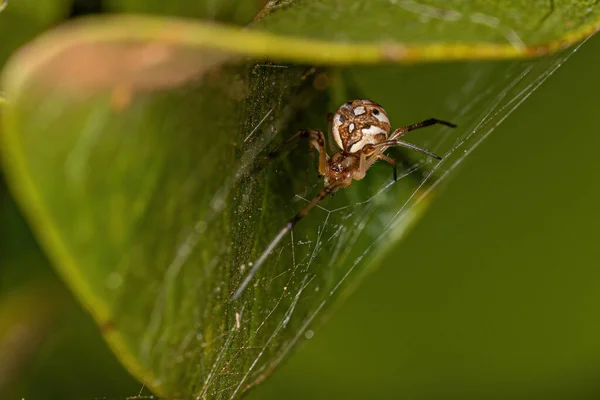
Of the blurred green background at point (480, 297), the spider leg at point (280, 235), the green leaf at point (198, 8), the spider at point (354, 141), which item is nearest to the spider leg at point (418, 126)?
the spider at point (354, 141)

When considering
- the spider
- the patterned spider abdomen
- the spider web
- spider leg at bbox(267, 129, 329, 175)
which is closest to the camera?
the spider web

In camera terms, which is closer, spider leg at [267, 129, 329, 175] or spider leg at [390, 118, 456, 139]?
spider leg at [267, 129, 329, 175]

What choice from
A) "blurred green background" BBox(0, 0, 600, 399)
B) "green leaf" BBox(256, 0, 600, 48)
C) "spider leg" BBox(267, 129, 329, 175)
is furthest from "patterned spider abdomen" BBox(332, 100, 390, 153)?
"green leaf" BBox(256, 0, 600, 48)

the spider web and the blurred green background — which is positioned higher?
the spider web

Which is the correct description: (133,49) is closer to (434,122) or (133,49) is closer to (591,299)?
Result: (434,122)

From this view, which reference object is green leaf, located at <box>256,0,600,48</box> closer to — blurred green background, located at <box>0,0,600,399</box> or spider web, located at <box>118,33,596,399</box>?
spider web, located at <box>118,33,596,399</box>

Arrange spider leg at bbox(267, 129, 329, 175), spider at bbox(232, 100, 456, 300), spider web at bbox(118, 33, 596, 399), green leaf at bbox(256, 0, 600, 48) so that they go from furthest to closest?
spider at bbox(232, 100, 456, 300)
spider leg at bbox(267, 129, 329, 175)
spider web at bbox(118, 33, 596, 399)
green leaf at bbox(256, 0, 600, 48)

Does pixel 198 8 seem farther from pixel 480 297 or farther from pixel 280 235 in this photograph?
pixel 480 297
